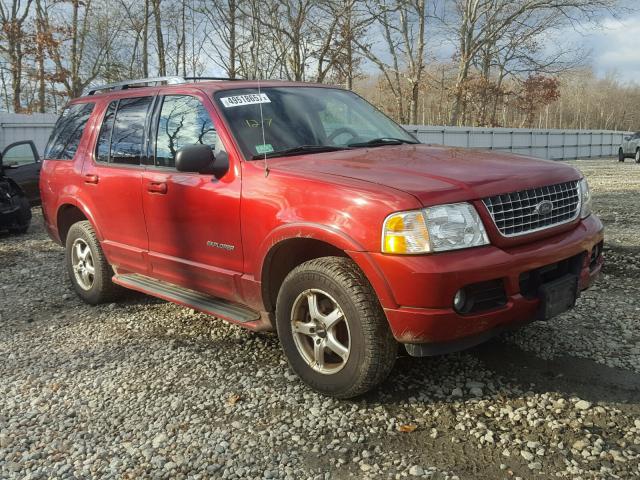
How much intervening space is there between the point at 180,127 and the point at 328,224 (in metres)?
1.72

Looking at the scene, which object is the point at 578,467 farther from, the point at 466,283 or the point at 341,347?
the point at 341,347

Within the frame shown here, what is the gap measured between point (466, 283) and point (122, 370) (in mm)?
2434

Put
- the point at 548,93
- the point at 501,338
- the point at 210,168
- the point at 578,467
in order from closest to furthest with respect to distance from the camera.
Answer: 1. the point at 578,467
2. the point at 210,168
3. the point at 501,338
4. the point at 548,93

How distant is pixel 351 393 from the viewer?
10.2 ft

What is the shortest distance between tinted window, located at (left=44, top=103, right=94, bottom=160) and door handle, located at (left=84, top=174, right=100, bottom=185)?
47 cm

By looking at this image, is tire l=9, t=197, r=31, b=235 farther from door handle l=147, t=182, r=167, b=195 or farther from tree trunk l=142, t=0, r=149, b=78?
tree trunk l=142, t=0, r=149, b=78

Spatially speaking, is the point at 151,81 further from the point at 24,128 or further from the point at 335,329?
the point at 24,128

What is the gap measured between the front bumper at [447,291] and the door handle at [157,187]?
5.90 ft

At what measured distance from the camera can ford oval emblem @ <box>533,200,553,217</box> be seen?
10.1 feet

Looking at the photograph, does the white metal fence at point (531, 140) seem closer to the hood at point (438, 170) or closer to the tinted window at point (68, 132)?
the tinted window at point (68, 132)

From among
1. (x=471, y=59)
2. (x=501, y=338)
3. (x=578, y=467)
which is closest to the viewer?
(x=578, y=467)

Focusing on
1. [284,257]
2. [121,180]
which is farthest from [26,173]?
[284,257]

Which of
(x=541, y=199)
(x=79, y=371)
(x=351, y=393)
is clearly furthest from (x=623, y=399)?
(x=79, y=371)

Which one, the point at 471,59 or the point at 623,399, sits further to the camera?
the point at 471,59
